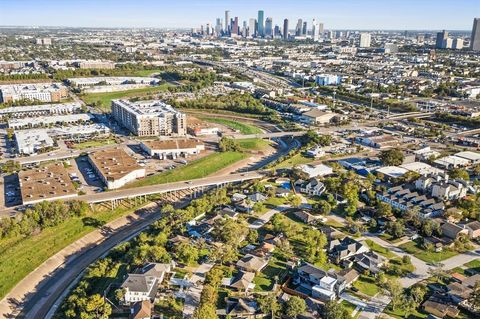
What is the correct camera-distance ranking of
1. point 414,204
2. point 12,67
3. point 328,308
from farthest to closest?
point 12,67
point 414,204
point 328,308

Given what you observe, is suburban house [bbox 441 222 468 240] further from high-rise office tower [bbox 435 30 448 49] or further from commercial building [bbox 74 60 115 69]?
high-rise office tower [bbox 435 30 448 49]

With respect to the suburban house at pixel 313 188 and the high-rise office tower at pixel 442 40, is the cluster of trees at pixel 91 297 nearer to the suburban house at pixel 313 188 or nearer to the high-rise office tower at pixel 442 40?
the suburban house at pixel 313 188

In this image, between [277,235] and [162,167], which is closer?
[277,235]

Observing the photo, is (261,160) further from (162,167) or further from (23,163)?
(23,163)

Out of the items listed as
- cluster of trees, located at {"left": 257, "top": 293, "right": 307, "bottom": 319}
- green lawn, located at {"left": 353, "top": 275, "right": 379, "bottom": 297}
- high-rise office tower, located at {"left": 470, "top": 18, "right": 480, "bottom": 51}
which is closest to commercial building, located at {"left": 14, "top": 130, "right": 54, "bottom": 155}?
cluster of trees, located at {"left": 257, "top": 293, "right": 307, "bottom": 319}

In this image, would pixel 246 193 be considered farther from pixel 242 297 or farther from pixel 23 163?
pixel 23 163

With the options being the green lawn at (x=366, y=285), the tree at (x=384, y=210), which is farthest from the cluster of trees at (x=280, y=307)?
the tree at (x=384, y=210)

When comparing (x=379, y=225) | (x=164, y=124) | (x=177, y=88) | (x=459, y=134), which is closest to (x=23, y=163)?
(x=164, y=124)

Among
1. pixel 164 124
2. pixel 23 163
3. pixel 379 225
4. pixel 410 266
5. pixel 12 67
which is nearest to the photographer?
pixel 410 266
